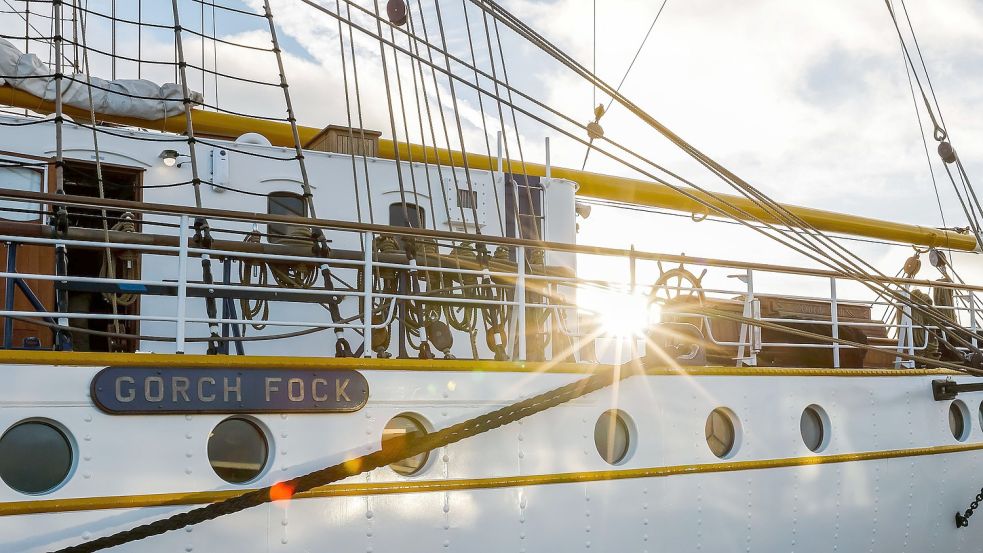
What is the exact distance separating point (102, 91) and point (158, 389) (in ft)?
16.7

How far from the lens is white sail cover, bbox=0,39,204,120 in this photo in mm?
7930

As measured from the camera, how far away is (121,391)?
432cm

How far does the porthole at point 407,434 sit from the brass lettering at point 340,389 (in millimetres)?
329

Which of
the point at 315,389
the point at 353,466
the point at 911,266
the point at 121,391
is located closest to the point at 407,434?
the point at 353,466

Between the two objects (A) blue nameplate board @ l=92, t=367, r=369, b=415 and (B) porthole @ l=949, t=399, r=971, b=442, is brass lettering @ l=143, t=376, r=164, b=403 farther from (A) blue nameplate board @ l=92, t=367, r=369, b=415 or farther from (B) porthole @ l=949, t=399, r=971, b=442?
(B) porthole @ l=949, t=399, r=971, b=442

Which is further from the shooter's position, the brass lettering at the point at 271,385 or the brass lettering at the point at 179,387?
the brass lettering at the point at 271,385

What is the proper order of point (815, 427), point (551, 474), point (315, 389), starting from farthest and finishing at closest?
point (815, 427) < point (551, 474) < point (315, 389)

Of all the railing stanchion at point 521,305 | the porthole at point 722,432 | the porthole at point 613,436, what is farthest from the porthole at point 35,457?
the porthole at point 722,432

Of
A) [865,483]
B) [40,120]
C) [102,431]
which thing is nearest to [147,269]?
[40,120]

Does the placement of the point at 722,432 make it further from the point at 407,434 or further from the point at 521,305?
the point at 407,434

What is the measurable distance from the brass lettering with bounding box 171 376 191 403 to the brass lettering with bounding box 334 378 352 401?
30.2 inches

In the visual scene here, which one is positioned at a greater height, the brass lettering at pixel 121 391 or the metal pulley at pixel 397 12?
the metal pulley at pixel 397 12

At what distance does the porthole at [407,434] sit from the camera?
16.4ft

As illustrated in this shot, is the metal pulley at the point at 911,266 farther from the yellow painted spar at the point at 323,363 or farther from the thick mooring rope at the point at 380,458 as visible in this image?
the thick mooring rope at the point at 380,458
